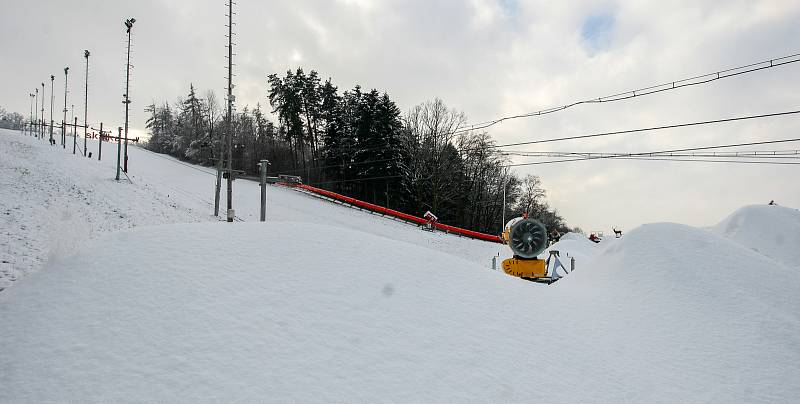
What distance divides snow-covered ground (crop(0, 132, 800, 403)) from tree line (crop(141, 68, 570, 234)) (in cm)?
3206

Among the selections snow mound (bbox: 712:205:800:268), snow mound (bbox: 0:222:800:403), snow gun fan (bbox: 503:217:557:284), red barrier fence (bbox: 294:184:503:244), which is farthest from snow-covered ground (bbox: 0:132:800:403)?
red barrier fence (bbox: 294:184:503:244)

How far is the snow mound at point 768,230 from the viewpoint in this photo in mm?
18406

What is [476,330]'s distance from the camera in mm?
5426

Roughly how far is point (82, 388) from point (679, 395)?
6.64m

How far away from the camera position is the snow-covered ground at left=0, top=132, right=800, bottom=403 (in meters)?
3.99

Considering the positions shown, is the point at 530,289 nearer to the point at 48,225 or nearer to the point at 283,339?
the point at 283,339

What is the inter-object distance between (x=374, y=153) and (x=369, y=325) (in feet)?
140

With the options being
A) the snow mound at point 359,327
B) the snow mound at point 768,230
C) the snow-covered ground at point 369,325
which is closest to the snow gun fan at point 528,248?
the snow-covered ground at point 369,325

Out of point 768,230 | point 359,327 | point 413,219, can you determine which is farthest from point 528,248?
point 413,219

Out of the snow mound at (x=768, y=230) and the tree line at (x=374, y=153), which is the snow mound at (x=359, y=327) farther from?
the tree line at (x=374, y=153)

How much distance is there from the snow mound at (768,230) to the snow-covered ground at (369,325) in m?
14.4

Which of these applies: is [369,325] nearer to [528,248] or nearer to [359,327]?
[359,327]

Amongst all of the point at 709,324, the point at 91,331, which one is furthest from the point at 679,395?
the point at 91,331

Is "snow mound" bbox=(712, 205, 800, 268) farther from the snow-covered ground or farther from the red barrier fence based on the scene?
the red barrier fence
